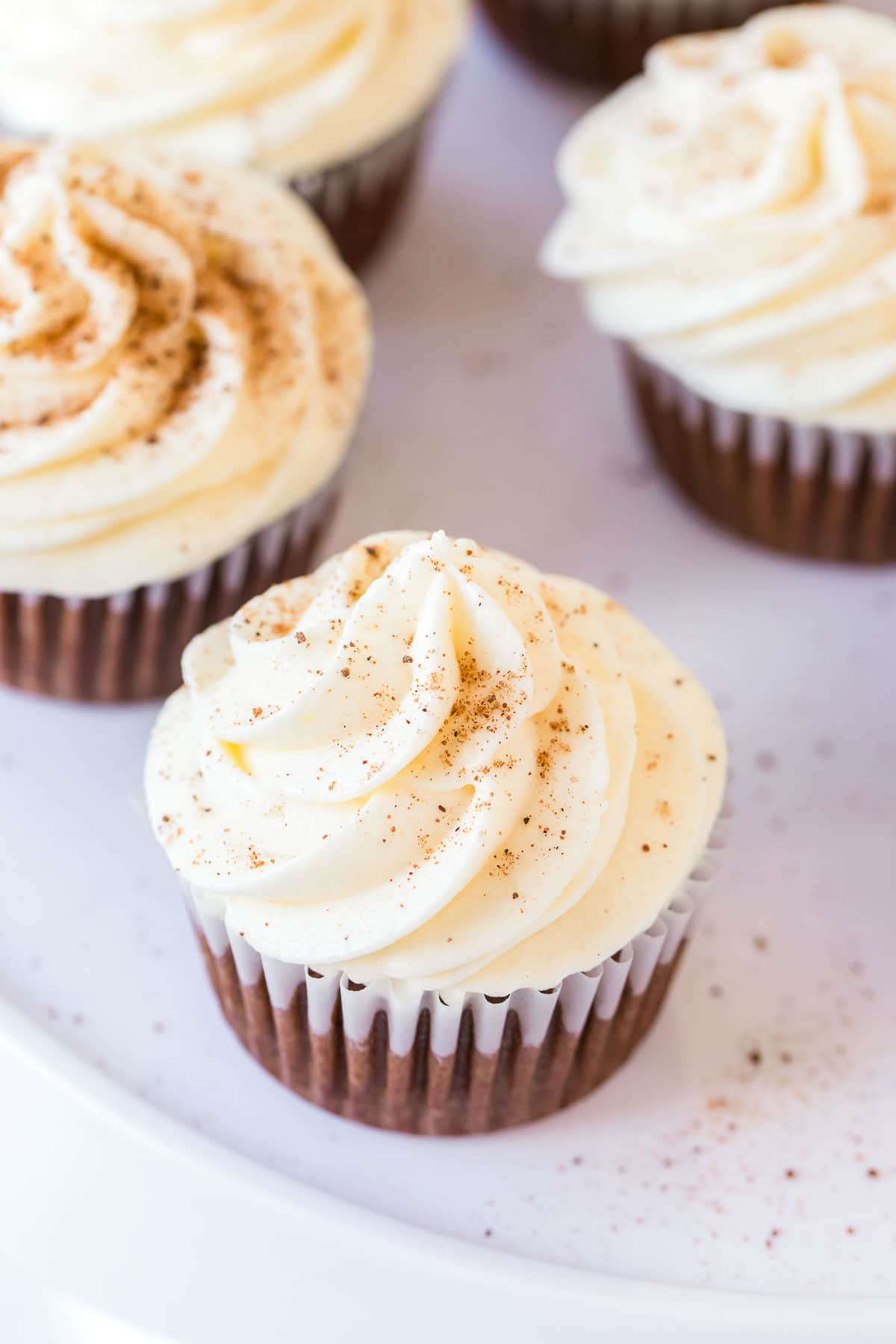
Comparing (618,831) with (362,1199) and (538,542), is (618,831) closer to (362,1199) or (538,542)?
(362,1199)

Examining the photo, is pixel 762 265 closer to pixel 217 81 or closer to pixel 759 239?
pixel 759 239

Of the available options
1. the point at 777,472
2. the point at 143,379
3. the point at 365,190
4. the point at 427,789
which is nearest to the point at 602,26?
the point at 365,190

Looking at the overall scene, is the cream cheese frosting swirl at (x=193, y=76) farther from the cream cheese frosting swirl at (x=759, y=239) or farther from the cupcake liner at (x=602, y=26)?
the cupcake liner at (x=602, y=26)

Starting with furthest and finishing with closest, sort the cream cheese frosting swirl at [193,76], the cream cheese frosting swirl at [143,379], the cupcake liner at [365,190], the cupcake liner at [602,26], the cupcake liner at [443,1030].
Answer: the cupcake liner at [602,26] → the cupcake liner at [365,190] → the cream cheese frosting swirl at [193,76] → the cream cheese frosting swirl at [143,379] → the cupcake liner at [443,1030]

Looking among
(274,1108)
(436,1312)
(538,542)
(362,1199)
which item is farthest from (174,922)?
(538,542)

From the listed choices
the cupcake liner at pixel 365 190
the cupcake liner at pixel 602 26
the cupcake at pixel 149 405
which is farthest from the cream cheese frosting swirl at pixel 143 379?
the cupcake liner at pixel 602 26

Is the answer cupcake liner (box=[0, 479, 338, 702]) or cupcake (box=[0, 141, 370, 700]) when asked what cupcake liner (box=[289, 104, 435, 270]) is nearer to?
cupcake (box=[0, 141, 370, 700])

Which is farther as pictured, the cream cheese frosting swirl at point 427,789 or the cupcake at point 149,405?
the cupcake at point 149,405
